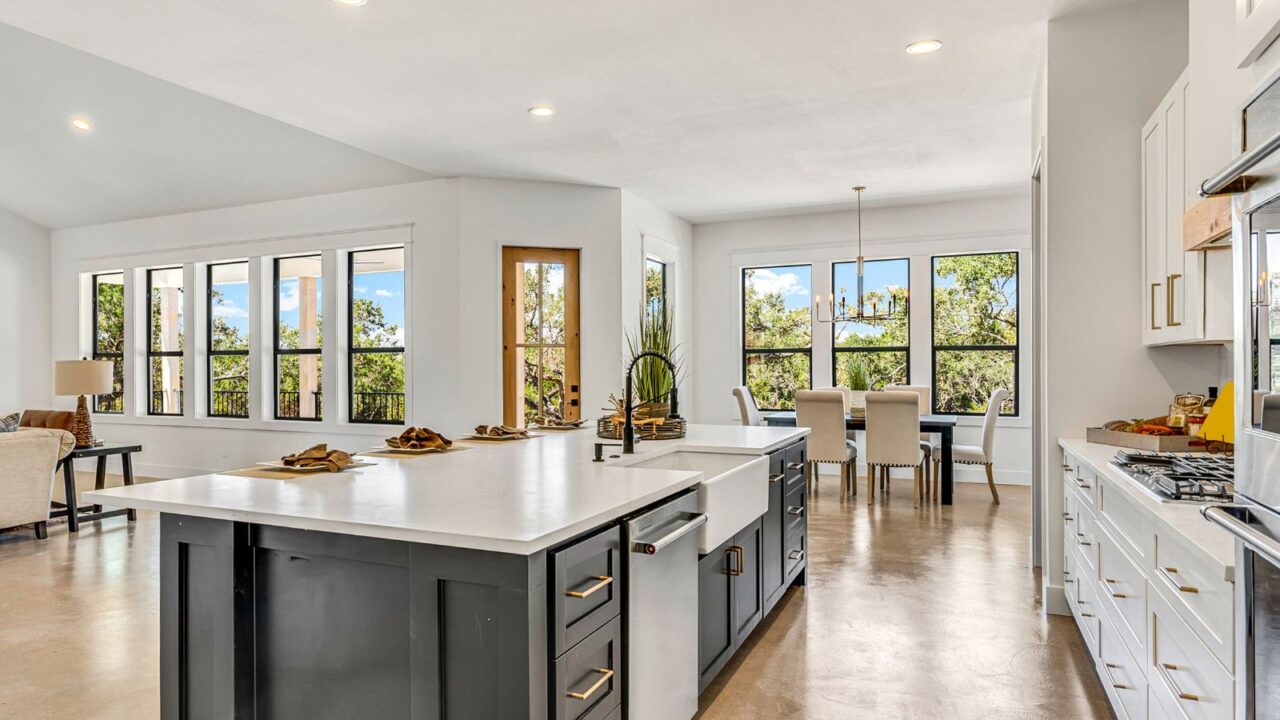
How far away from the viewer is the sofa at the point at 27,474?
4.79m

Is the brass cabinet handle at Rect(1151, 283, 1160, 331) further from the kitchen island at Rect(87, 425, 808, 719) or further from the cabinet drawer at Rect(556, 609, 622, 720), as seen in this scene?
the cabinet drawer at Rect(556, 609, 622, 720)

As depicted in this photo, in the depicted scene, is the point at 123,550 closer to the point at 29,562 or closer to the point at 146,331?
the point at 29,562

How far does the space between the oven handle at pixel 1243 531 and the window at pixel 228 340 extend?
8027 mm

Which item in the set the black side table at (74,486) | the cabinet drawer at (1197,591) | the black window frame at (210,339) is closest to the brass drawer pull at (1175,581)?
the cabinet drawer at (1197,591)

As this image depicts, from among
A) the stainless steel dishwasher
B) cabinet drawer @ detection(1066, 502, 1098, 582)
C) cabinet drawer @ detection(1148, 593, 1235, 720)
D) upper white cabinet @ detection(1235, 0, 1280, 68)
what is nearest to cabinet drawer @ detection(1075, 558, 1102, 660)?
cabinet drawer @ detection(1066, 502, 1098, 582)

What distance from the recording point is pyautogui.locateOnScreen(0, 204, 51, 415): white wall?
8164 mm

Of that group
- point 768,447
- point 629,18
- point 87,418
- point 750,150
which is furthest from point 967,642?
point 87,418

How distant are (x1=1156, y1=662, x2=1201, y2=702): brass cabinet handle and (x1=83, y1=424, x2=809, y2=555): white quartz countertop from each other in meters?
1.22

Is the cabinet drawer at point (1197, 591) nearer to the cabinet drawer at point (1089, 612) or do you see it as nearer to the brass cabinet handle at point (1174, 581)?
the brass cabinet handle at point (1174, 581)

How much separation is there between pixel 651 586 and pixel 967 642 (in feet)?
5.97

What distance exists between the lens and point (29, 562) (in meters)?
4.47

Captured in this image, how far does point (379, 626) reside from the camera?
1715mm

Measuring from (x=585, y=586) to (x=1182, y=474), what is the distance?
1.66 m

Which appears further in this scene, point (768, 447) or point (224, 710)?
point (768, 447)
